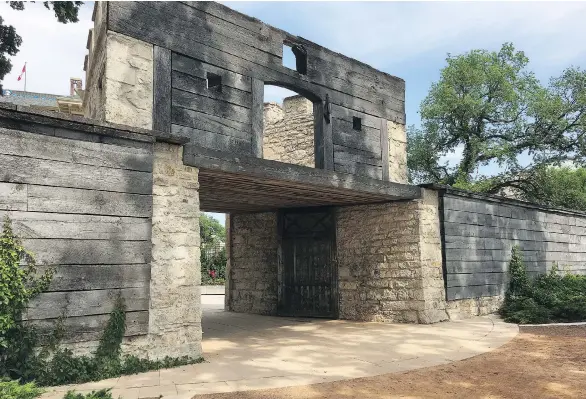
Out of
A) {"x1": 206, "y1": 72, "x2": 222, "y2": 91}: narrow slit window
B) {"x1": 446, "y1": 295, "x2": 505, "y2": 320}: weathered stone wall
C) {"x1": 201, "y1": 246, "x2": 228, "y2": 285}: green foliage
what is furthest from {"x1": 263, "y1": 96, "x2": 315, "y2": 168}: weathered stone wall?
{"x1": 201, "y1": 246, "x2": 228, "y2": 285}: green foliage

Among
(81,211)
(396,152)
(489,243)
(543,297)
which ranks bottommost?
(543,297)

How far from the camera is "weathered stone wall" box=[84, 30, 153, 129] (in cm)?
562

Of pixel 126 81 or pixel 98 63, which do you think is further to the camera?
pixel 98 63

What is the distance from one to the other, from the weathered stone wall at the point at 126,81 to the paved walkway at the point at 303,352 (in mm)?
3033

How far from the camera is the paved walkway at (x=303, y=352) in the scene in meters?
4.61

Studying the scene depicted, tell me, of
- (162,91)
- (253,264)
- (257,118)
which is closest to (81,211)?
(162,91)

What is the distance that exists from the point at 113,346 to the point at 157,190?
1.82m

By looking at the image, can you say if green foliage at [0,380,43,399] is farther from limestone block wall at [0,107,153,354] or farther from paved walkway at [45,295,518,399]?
limestone block wall at [0,107,153,354]

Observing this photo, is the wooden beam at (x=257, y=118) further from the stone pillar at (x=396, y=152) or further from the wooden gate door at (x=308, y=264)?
the wooden gate door at (x=308, y=264)

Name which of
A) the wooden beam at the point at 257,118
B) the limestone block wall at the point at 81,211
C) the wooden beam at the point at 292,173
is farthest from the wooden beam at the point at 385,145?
the limestone block wall at the point at 81,211

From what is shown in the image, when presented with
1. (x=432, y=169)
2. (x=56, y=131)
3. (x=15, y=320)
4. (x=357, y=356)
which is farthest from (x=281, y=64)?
(x=432, y=169)

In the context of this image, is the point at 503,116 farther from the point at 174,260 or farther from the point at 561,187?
the point at 174,260

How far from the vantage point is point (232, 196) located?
8742 mm

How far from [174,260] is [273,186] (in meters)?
2.45
